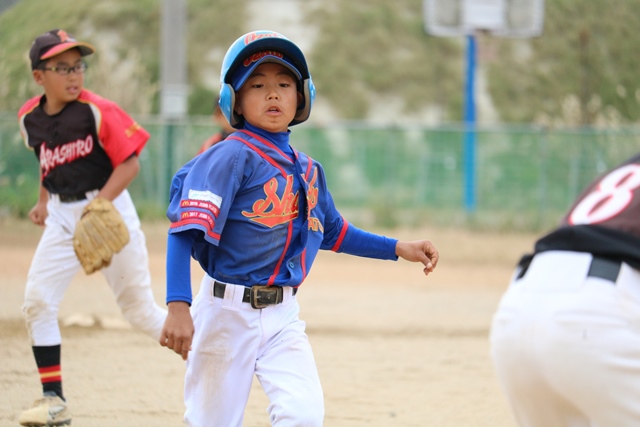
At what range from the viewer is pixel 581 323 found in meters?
2.46

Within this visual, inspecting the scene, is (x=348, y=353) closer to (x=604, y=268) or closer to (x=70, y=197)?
(x=70, y=197)

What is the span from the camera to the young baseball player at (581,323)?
97.0 inches

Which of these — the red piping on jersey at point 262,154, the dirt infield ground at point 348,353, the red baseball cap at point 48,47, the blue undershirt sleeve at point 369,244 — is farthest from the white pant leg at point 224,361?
the red baseball cap at point 48,47

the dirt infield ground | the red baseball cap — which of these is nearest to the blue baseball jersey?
the dirt infield ground

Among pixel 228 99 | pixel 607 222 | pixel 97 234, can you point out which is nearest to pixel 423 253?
pixel 228 99

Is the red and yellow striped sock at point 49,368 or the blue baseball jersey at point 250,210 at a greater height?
the blue baseball jersey at point 250,210

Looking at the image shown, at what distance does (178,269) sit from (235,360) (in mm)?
444

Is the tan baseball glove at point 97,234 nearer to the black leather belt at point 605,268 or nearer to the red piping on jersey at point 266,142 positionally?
the red piping on jersey at point 266,142

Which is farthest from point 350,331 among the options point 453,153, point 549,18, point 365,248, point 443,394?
point 549,18

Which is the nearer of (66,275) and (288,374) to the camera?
(288,374)

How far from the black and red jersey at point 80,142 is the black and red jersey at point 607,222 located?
3280 millimetres

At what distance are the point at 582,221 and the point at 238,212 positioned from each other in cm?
146

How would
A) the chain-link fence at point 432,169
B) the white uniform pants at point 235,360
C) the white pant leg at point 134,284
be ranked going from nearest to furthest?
1. the white uniform pants at point 235,360
2. the white pant leg at point 134,284
3. the chain-link fence at point 432,169

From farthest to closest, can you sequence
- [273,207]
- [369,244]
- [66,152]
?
[66,152] → [369,244] → [273,207]
